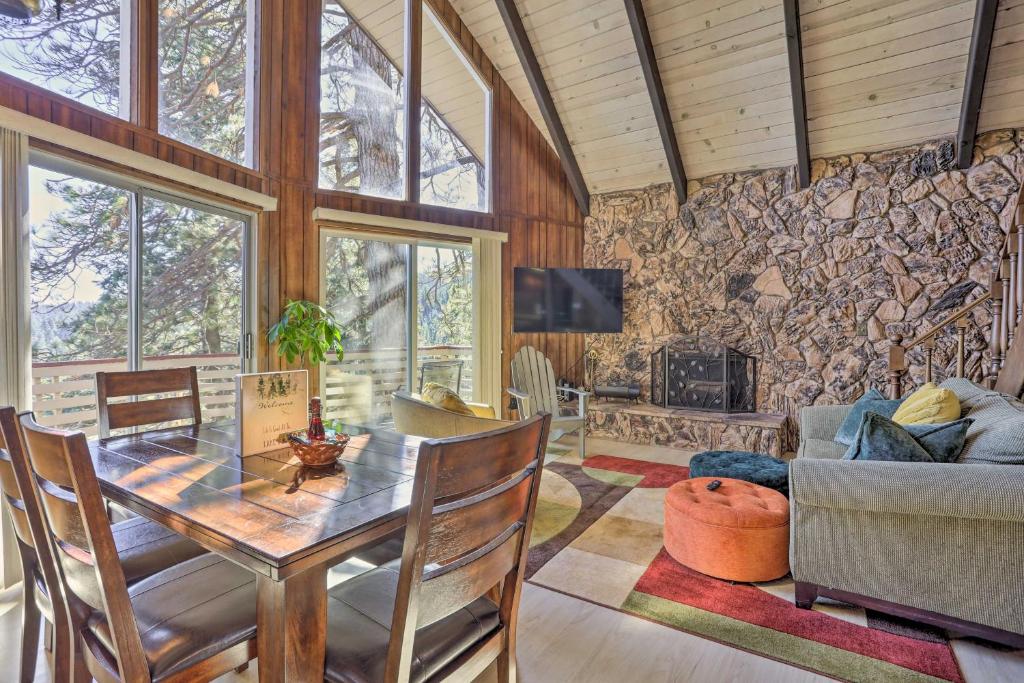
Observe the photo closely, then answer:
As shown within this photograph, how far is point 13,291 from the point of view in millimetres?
2279

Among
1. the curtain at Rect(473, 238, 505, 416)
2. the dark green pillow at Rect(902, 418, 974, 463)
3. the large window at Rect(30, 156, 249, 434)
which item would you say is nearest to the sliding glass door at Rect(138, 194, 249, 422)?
the large window at Rect(30, 156, 249, 434)

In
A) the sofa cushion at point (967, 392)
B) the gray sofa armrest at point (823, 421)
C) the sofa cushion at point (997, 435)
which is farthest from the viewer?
the gray sofa armrest at point (823, 421)

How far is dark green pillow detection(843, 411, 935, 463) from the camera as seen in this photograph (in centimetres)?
209

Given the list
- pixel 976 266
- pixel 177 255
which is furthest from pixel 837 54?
pixel 177 255

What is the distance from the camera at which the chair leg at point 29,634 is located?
151cm

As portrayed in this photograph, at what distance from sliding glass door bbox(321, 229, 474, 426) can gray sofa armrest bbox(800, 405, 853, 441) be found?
9.78 feet

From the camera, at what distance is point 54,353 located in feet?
8.46

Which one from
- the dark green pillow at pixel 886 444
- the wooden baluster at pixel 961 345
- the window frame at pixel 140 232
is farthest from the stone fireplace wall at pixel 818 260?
the window frame at pixel 140 232

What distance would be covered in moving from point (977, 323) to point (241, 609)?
530 centimetres

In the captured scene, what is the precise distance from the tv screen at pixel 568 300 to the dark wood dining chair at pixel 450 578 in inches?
162

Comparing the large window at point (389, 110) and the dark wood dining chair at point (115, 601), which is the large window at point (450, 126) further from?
the dark wood dining chair at point (115, 601)

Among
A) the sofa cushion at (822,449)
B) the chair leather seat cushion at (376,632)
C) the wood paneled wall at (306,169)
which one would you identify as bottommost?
the chair leather seat cushion at (376,632)

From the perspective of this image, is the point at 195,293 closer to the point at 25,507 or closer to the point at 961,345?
the point at 25,507

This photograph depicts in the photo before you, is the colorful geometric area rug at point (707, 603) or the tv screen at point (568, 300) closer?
the colorful geometric area rug at point (707, 603)
